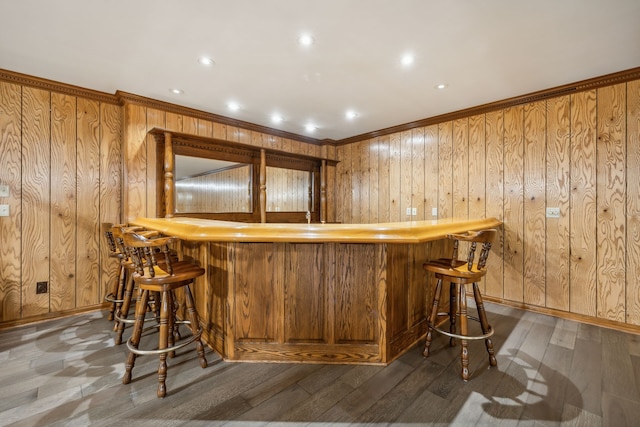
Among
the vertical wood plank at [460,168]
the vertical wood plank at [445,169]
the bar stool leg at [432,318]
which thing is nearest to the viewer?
A: the bar stool leg at [432,318]

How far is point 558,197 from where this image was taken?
9.59ft

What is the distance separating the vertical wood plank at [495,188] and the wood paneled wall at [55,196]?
4.41 meters

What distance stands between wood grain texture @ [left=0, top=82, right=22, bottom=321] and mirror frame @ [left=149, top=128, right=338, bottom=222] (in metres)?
1.15

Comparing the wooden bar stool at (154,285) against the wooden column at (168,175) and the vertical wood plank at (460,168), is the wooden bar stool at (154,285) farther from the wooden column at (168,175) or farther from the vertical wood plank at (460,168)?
the vertical wood plank at (460,168)

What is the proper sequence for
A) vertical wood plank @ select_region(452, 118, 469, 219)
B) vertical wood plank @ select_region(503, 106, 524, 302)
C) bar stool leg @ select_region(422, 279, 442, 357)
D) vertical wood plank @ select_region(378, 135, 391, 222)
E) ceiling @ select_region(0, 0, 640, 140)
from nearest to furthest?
ceiling @ select_region(0, 0, 640, 140) < bar stool leg @ select_region(422, 279, 442, 357) < vertical wood plank @ select_region(503, 106, 524, 302) < vertical wood plank @ select_region(452, 118, 469, 219) < vertical wood plank @ select_region(378, 135, 391, 222)

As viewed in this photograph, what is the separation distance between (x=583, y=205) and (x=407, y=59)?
91.7 inches

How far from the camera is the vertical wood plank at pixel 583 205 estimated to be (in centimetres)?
275

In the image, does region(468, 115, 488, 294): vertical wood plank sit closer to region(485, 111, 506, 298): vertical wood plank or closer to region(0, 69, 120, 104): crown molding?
region(485, 111, 506, 298): vertical wood plank

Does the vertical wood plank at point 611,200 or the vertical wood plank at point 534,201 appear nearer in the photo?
the vertical wood plank at point 611,200

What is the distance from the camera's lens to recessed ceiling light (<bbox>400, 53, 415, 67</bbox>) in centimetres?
230

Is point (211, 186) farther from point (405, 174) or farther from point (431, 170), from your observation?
point (431, 170)

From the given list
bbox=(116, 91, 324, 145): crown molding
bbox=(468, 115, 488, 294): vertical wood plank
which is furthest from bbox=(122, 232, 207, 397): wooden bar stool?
bbox=(468, 115, 488, 294): vertical wood plank

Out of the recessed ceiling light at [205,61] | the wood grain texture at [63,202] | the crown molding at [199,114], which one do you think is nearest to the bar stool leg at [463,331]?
the recessed ceiling light at [205,61]

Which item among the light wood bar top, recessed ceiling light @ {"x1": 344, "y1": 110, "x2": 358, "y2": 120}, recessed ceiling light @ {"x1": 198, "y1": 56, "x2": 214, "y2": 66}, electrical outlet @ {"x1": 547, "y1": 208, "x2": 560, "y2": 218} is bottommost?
the light wood bar top
